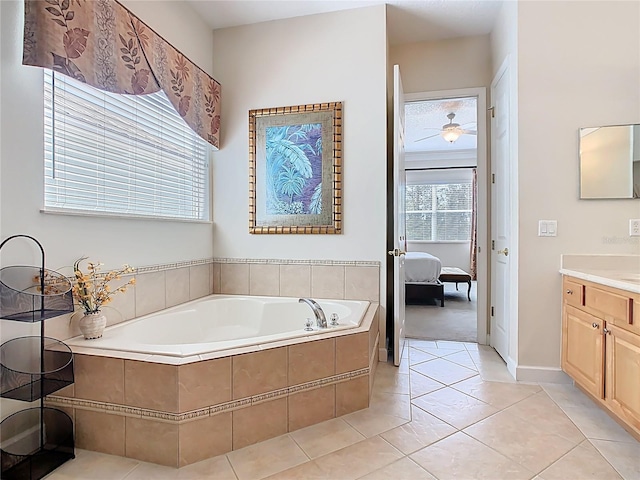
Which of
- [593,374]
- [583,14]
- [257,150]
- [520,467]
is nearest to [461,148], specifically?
[583,14]

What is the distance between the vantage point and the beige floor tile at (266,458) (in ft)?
5.06

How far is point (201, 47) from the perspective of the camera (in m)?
3.06

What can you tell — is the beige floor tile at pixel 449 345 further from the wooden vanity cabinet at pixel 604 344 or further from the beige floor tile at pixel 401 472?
the beige floor tile at pixel 401 472

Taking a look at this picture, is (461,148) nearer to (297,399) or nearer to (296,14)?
(296,14)

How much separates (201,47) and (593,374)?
12.1 ft

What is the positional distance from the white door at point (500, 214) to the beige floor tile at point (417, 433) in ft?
3.84

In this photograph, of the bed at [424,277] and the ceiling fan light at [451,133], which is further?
the bed at [424,277]

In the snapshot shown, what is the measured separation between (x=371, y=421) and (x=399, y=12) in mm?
3069

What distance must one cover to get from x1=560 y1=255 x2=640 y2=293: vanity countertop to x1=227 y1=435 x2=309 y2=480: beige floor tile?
1.87 m

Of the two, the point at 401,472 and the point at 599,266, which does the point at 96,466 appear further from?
the point at 599,266

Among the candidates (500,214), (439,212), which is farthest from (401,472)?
(439,212)

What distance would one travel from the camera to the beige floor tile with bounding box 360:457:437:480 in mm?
1491

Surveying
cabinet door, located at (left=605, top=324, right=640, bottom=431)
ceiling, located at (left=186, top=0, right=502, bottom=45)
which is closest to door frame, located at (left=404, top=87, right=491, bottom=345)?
ceiling, located at (left=186, top=0, right=502, bottom=45)

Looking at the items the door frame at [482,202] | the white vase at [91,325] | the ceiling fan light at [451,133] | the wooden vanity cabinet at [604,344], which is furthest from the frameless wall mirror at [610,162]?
the white vase at [91,325]
